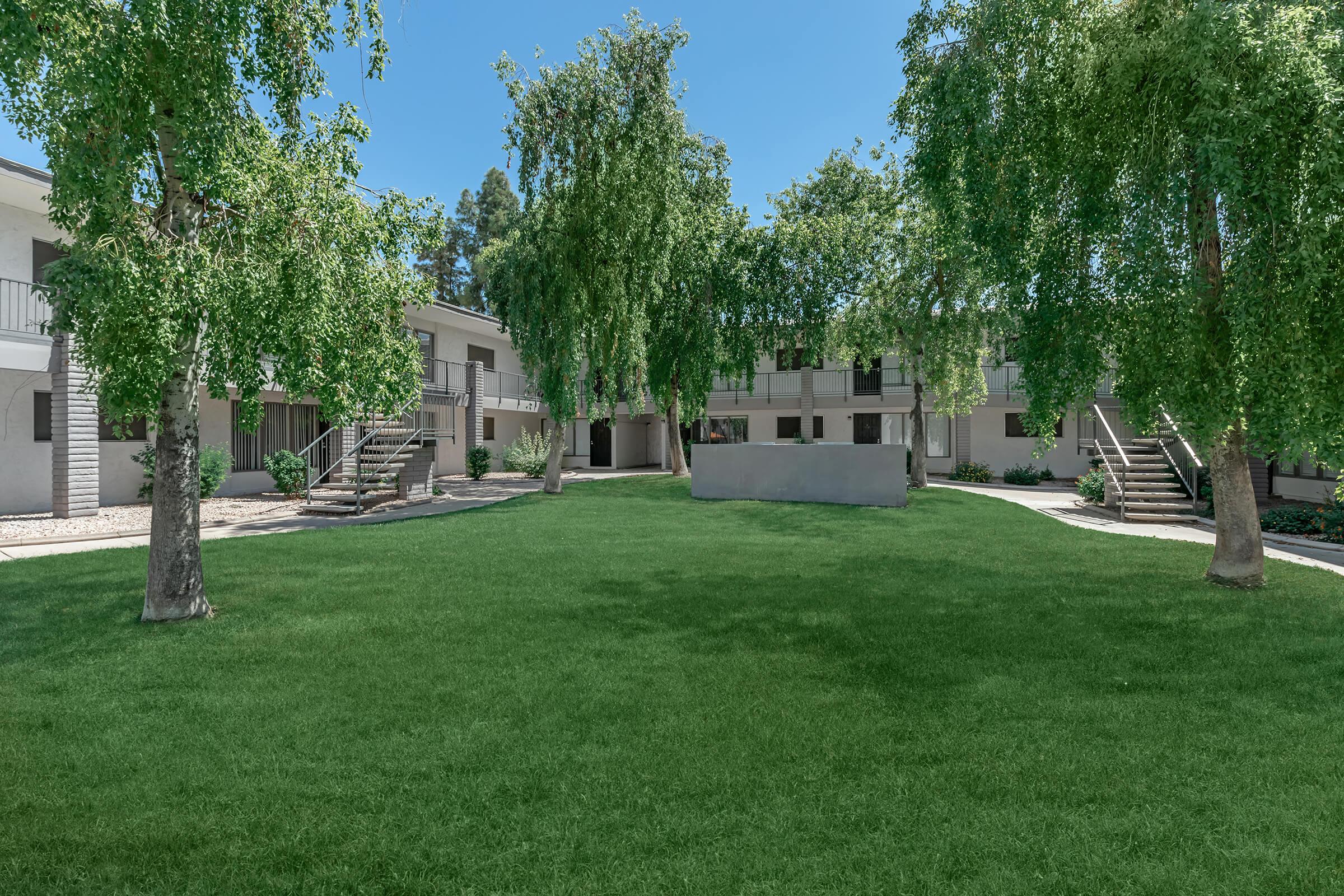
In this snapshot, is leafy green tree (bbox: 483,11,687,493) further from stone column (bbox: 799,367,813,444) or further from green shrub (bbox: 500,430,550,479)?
stone column (bbox: 799,367,813,444)

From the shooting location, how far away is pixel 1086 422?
1008 inches

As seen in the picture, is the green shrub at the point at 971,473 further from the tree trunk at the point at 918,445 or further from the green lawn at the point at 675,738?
the green lawn at the point at 675,738

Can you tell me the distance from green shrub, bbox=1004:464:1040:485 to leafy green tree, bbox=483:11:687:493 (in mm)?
13910

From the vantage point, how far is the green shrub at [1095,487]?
55.9 ft

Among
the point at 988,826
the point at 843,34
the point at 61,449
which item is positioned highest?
the point at 843,34

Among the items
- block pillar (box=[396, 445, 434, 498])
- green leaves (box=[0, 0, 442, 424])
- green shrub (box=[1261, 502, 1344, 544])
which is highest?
green leaves (box=[0, 0, 442, 424])

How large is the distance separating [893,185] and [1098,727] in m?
20.7

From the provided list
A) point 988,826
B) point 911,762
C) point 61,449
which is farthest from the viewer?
point 61,449

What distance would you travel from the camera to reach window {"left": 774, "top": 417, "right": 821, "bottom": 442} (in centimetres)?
3067

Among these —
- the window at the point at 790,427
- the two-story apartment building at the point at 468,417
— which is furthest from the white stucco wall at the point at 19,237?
the window at the point at 790,427

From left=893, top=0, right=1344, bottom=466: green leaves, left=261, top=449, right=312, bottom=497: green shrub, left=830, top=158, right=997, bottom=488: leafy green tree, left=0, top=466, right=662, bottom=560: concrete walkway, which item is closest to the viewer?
left=893, top=0, right=1344, bottom=466: green leaves

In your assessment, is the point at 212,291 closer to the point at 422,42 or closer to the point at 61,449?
the point at 422,42

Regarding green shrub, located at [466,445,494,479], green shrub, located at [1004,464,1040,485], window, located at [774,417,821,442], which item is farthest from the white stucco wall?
green shrub, located at [1004,464,1040,485]

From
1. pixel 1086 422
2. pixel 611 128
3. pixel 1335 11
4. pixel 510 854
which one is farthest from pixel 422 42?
pixel 1086 422
